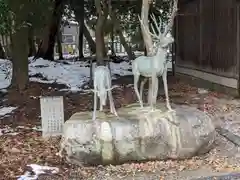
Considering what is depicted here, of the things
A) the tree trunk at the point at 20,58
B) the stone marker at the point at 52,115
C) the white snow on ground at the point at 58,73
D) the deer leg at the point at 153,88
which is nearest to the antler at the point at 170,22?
the deer leg at the point at 153,88

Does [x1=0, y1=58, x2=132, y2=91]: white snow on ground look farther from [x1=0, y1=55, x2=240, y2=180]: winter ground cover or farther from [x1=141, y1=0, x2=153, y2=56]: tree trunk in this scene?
[x1=141, y1=0, x2=153, y2=56]: tree trunk

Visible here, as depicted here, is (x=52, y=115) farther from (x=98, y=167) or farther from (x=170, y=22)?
(x=170, y=22)

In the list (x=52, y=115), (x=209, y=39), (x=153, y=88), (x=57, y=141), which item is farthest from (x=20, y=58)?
(x=153, y=88)

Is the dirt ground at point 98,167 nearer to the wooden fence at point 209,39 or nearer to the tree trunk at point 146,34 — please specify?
the wooden fence at point 209,39

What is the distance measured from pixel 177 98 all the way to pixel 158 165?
445 centimetres

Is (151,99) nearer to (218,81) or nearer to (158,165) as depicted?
(158,165)

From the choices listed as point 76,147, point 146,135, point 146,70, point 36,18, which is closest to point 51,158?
point 76,147

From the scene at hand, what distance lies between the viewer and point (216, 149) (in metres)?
5.36

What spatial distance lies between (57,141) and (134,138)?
1607 mm

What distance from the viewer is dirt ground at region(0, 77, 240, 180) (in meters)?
4.59

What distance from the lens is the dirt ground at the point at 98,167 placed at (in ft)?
15.1

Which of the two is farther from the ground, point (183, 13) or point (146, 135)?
point (183, 13)

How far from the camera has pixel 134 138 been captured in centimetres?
482

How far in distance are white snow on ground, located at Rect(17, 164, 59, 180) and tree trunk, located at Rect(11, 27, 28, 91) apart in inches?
205
